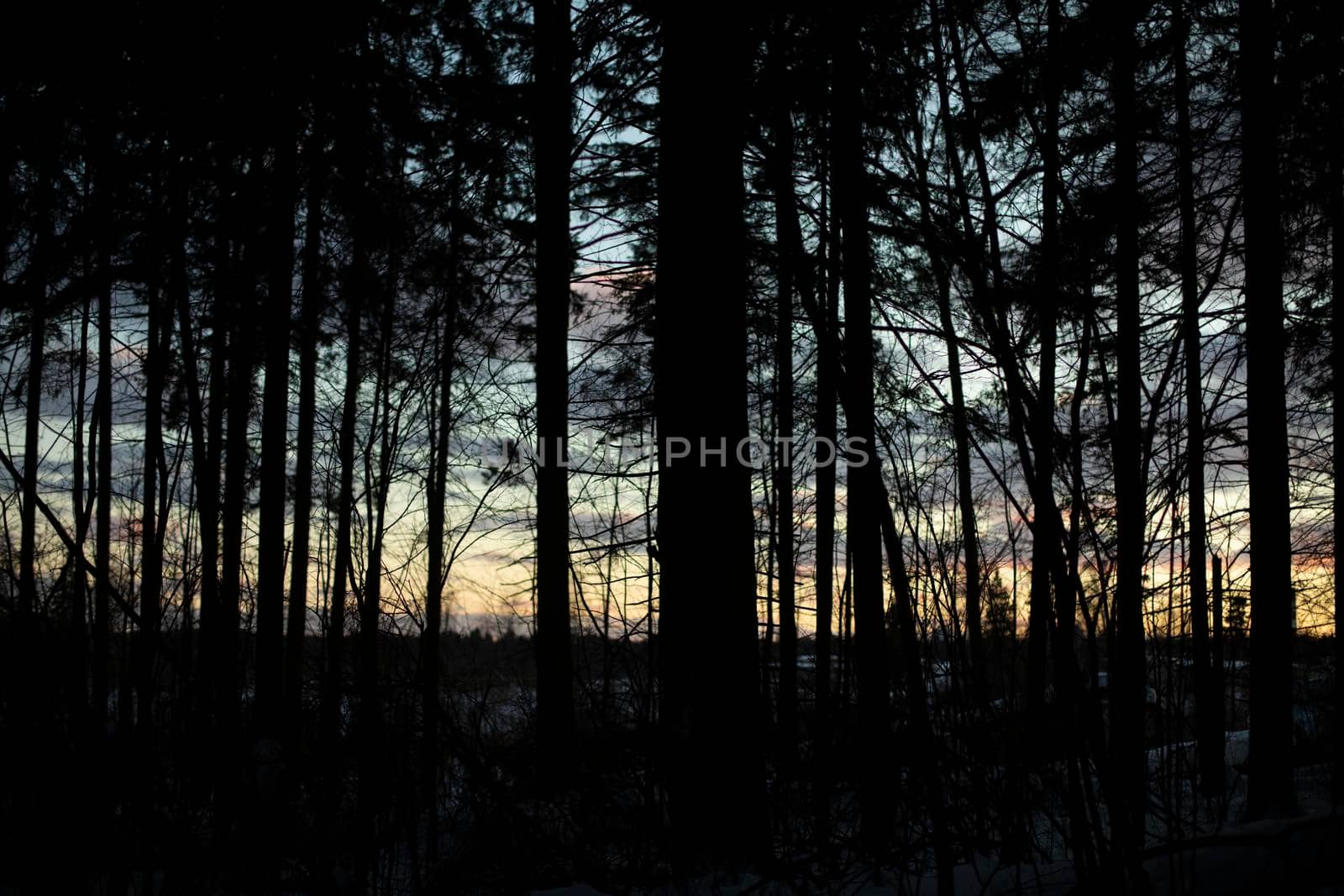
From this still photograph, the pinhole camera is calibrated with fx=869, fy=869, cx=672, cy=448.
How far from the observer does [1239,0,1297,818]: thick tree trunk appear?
6465mm

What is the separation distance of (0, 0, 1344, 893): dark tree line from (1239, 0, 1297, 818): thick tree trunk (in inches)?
1.2

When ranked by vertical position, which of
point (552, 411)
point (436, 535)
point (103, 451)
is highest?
point (552, 411)

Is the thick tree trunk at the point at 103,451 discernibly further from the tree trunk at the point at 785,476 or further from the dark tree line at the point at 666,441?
the tree trunk at the point at 785,476

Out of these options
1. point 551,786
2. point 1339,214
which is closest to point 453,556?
point 551,786

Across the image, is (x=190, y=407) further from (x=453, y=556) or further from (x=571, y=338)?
(x=571, y=338)

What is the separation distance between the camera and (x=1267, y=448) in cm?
652

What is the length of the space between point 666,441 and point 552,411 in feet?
12.8

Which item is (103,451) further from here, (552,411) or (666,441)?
(552,411)

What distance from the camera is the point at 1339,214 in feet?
21.2

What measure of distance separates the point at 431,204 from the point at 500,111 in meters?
1.32

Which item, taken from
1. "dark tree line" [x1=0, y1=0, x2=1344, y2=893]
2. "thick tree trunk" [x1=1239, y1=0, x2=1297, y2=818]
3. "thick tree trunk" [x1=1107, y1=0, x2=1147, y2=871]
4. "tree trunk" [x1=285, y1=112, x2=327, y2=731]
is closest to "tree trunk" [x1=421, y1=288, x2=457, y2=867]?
"dark tree line" [x1=0, y1=0, x2=1344, y2=893]

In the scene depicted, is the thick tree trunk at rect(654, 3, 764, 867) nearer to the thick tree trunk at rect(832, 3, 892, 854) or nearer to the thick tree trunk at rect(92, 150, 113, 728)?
the thick tree trunk at rect(832, 3, 892, 854)

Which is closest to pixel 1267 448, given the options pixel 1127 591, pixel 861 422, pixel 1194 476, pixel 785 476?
pixel 1194 476

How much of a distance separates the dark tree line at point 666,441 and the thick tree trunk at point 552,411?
0.04 m
